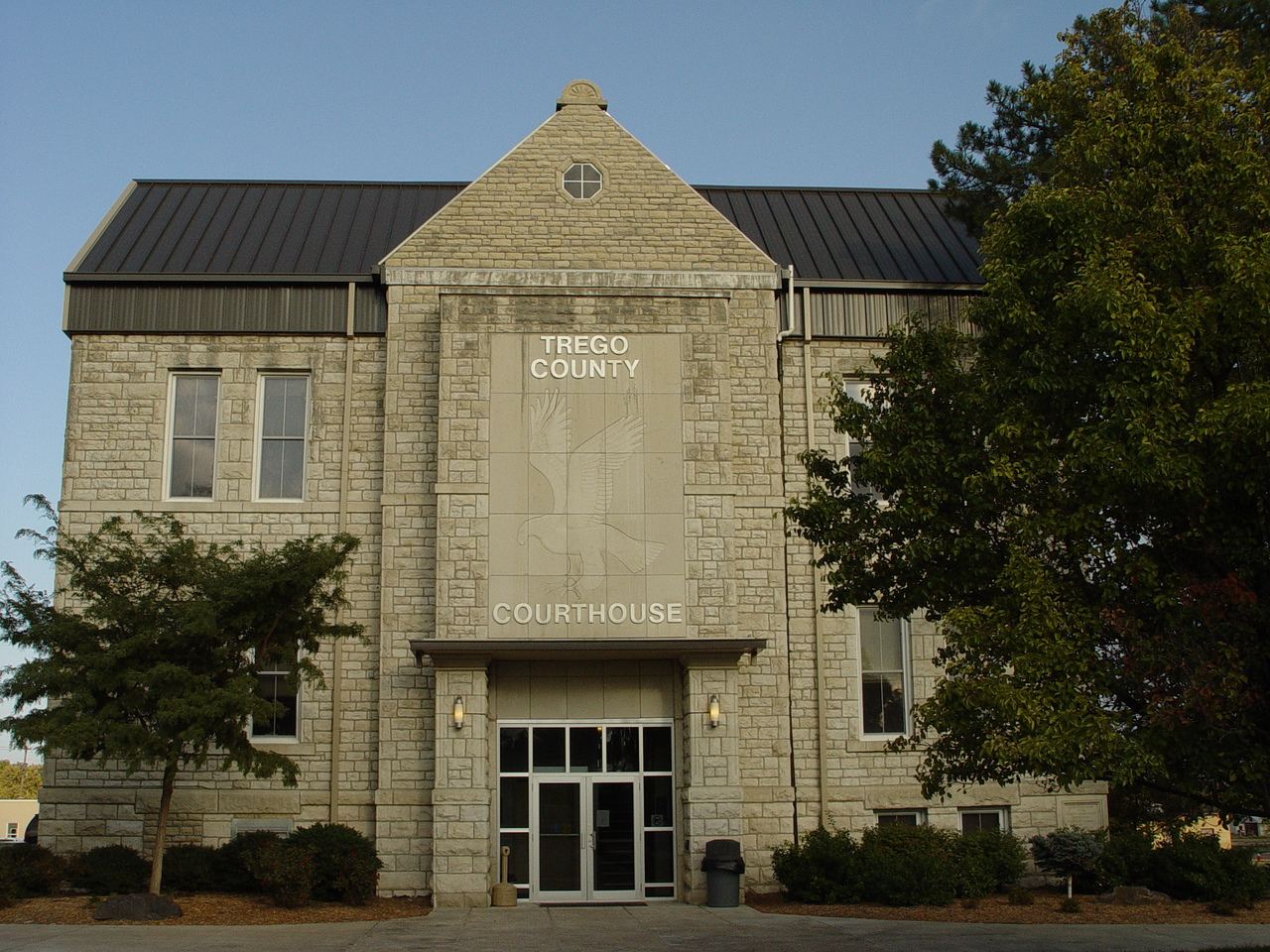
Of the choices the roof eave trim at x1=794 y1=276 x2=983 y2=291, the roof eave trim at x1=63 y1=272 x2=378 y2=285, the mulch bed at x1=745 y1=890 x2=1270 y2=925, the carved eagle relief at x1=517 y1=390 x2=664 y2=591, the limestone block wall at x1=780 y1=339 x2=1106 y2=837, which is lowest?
the mulch bed at x1=745 y1=890 x2=1270 y2=925

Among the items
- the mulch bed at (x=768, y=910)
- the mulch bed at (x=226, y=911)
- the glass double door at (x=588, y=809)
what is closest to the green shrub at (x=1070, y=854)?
the mulch bed at (x=768, y=910)

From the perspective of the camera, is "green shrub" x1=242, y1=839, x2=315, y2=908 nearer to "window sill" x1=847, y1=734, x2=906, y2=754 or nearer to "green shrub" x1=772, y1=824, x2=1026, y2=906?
"green shrub" x1=772, y1=824, x2=1026, y2=906

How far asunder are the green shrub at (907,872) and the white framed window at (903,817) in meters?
1.80

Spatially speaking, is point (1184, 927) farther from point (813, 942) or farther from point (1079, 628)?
point (1079, 628)

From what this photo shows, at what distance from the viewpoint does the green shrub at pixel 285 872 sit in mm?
17453

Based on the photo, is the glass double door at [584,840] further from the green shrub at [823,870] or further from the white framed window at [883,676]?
the white framed window at [883,676]

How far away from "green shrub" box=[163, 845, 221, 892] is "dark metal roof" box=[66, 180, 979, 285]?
1013 centimetres

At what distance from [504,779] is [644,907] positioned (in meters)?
3.13

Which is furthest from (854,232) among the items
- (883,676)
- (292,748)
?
(292,748)

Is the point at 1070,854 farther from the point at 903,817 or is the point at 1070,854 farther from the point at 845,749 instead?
the point at 845,749

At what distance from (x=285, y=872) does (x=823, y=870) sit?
8227 millimetres

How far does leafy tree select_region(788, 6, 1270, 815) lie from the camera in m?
10.7

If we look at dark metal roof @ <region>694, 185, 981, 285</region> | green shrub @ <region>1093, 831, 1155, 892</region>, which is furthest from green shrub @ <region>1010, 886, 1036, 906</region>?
dark metal roof @ <region>694, 185, 981, 285</region>

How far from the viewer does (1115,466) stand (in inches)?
431
